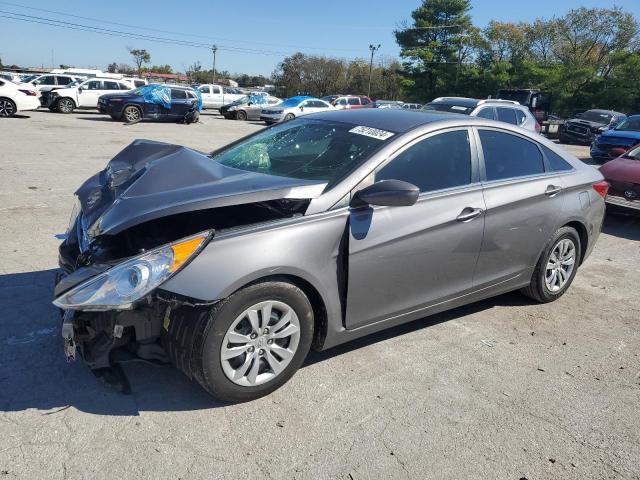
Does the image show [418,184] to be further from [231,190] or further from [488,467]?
[488,467]

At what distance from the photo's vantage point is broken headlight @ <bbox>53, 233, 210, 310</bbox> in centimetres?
259

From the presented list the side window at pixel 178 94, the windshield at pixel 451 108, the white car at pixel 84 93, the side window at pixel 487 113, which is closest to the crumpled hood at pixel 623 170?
the side window at pixel 487 113

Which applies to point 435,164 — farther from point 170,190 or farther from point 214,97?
point 214,97

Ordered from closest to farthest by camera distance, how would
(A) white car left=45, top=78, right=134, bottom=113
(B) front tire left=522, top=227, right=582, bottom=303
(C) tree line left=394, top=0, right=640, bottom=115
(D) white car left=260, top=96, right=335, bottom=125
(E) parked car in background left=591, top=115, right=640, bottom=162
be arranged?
1. (B) front tire left=522, top=227, right=582, bottom=303
2. (E) parked car in background left=591, top=115, right=640, bottom=162
3. (A) white car left=45, top=78, right=134, bottom=113
4. (D) white car left=260, top=96, right=335, bottom=125
5. (C) tree line left=394, top=0, right=640, bottom=115

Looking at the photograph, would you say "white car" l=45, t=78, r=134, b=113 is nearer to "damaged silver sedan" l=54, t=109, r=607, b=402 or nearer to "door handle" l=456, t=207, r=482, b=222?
"damaged silver sedan" l=54, t=109, r=607, b=402

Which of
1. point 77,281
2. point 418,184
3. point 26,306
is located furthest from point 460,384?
point 26,306

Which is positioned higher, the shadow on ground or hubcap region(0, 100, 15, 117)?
the shadow on ground

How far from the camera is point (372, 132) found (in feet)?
12.1

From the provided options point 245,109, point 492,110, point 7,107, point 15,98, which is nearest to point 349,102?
point 245,109

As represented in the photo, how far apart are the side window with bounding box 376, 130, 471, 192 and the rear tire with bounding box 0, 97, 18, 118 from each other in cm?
2094

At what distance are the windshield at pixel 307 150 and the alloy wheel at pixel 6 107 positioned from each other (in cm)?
1957

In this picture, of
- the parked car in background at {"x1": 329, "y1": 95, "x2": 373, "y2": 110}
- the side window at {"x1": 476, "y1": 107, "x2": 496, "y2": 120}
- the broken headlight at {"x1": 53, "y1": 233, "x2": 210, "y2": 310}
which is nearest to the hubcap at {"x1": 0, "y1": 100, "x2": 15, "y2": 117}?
the parked car in background at {"x1": 329, "y1": 95, "x2": 373, "y2": 110}

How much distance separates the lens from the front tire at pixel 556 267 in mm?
4480

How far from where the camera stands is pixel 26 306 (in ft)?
12.9
